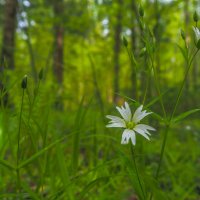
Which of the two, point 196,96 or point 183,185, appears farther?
point 196,96

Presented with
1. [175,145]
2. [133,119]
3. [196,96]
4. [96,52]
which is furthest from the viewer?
[96,52]

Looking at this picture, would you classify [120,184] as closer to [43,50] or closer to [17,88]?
[17,88]

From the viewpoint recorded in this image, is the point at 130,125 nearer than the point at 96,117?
Yes

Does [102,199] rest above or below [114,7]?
below

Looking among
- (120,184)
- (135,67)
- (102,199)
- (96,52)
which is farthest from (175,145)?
(96,52)

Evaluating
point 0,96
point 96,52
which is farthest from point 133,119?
point 96,52

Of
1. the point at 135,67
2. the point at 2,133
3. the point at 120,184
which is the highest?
the point at 135,67

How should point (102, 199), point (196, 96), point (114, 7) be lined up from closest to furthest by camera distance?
1. point (102, 199)
2. point (114, 7)
3. point (196, 96)
